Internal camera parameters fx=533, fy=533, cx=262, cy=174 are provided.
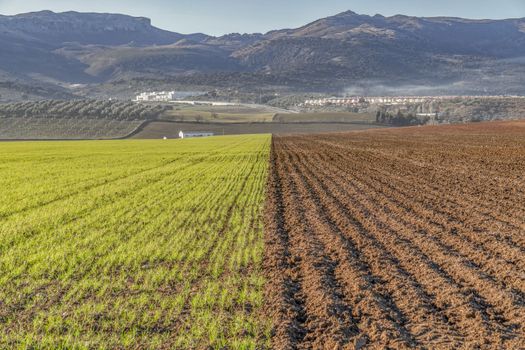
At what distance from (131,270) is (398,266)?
5.06m

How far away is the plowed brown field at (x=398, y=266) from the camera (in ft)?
23.1

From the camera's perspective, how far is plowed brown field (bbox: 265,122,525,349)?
23.1 ft

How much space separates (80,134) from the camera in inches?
5704

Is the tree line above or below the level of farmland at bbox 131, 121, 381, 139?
above

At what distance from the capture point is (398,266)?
9.86 metres

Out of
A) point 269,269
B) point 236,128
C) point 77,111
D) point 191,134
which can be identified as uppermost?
point 77,111

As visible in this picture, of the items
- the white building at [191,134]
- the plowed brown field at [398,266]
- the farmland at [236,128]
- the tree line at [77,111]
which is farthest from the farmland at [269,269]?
the tree line at [77,111]

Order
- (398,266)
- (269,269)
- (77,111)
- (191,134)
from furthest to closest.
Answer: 1. (77,111)
2. (191,134)
3. (269,269)
4. (398,266)

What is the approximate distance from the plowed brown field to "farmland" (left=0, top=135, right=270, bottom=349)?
0.68 metres

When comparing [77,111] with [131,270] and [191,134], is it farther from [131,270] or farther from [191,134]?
[131,270]

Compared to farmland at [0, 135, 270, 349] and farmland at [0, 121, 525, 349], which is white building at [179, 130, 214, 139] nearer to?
farmland at [0, 135, 270, 349]

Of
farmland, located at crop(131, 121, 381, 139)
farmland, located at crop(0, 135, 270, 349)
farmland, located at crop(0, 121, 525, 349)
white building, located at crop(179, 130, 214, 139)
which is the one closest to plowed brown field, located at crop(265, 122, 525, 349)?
farmland, located at crop(0, 121, 525, 349)

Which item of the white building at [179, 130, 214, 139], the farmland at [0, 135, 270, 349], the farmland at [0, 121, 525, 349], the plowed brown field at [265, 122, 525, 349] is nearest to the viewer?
the plowed brown field at [265, 122, 525, 349]

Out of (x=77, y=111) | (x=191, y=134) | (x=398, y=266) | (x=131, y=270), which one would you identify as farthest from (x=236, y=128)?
(x=398, y=266)
